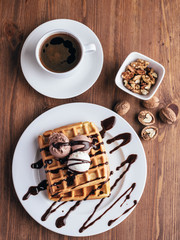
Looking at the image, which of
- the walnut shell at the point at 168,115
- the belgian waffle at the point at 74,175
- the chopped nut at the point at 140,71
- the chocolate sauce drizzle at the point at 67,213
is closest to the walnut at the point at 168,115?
the walnut shell at the point at 168,115

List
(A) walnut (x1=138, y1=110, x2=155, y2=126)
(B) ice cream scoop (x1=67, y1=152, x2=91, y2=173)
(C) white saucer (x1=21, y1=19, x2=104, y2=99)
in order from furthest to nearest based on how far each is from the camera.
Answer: (A) walnut (x1=138, y1=110, x2=155, y2=126)
(C) white saucer (x1=21, y1=19, x2=104, y2=99)
(B) ice cream scoop (x1=67, y1=152, x2=91, y2=173)

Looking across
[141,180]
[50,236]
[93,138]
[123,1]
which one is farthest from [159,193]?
[123,1]

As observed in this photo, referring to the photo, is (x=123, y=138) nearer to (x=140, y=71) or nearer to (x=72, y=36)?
Result: (x=140, y=71)

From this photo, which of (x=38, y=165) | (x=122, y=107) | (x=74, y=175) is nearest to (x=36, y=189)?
(x=38, y=165)

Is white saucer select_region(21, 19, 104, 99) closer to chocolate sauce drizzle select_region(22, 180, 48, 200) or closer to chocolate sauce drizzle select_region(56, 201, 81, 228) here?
chocolate sauce drizzle select_region(22, 180, 48, 200)

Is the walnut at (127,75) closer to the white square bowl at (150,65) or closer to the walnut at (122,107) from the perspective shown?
the white square bowl at (150,65)

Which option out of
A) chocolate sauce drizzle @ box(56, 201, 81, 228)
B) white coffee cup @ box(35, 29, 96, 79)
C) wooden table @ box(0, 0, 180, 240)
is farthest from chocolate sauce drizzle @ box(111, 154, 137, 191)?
white coffee cup @ box(35, 29, 96, 79)
